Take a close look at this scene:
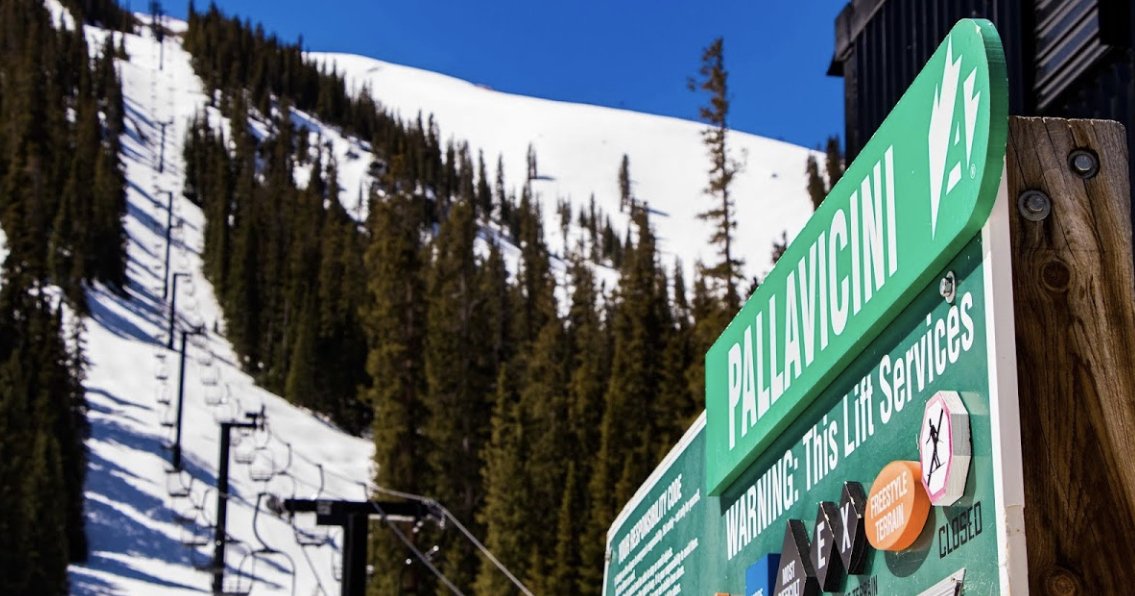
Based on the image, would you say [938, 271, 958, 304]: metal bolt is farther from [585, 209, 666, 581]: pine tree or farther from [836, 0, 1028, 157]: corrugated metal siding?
[585, 209, 666, 581]: pine tree

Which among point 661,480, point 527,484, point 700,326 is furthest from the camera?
point 527,484

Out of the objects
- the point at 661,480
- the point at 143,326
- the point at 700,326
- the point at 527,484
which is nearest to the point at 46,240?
the point at 143,326

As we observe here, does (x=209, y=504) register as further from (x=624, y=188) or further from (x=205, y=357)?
(x=624, y=188)

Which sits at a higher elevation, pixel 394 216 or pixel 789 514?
pixel 394 216

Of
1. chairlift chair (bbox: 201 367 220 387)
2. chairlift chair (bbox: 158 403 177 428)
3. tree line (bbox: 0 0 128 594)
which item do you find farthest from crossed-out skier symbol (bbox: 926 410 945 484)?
chairlift chair (bbox: 201 367 220 387)

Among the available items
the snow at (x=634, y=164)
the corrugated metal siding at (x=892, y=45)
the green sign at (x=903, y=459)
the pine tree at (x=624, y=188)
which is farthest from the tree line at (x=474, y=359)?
the pine tree at (x=624, y=188)

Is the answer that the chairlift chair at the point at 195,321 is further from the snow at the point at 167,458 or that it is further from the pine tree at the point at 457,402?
the pine tree at the point at 457,402

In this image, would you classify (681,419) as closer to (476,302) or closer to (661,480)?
(476,302)

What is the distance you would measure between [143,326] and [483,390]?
2446 centimetres

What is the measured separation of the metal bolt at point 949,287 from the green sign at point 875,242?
0.03 metres

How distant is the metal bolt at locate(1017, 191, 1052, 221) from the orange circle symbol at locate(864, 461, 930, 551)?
0.54 meters

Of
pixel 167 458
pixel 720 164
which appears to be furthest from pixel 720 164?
pixel 167 458

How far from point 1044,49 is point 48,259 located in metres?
75.2

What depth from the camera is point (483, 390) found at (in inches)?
2082
